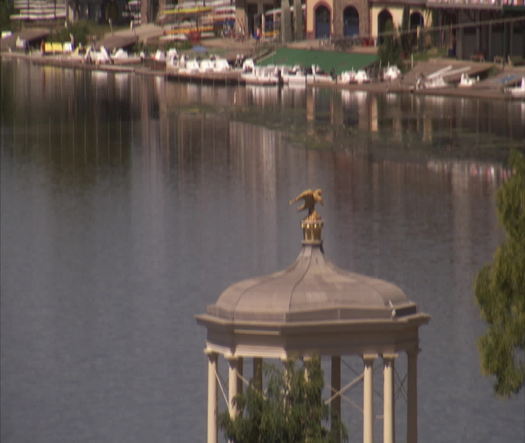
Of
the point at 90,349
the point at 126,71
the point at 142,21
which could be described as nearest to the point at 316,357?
the point at 90,349

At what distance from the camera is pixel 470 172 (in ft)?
254

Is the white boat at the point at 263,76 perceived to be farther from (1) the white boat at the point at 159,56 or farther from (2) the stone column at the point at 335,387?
(2) the stone column at the point at 335,387

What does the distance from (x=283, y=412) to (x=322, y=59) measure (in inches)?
4181

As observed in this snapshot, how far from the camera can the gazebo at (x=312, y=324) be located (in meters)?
22.8

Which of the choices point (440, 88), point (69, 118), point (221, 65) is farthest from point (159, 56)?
point (440, 88)

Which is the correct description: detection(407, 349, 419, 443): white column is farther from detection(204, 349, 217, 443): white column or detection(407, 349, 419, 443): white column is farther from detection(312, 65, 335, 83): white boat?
detection(312, 65, 335, 83): white boat

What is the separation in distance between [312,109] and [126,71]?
43853 millimetres

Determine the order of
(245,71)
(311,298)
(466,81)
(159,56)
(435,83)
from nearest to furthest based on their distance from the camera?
(311,298), (466,81), (435,83), (245,71), (159,56)

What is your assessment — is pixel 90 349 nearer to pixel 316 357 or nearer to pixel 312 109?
pixel 316 357

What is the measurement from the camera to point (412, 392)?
2395 centimetres

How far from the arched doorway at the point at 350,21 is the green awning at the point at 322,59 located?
14.0 feet

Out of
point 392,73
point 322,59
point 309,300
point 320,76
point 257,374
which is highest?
point 309,300

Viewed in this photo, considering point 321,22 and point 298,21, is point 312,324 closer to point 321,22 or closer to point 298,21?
point 321,22

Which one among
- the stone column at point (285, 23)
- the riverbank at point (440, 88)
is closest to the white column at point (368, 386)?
the riverbank at point (440, 88)
